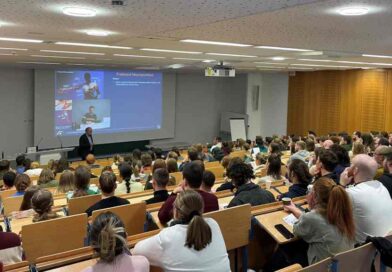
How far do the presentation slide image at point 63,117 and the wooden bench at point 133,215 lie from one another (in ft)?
29.5

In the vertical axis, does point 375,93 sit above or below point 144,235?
above

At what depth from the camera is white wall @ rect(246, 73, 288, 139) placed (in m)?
15.2

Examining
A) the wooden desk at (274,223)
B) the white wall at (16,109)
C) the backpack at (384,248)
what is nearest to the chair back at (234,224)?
the wooden desk at (274,223)

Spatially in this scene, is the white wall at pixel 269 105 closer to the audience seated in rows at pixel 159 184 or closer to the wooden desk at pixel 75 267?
the audience seated in rows at pixel 159 184

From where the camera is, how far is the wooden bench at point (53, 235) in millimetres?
2998

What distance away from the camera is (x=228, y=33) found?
4.07m

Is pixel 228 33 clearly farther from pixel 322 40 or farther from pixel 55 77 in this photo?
pixel 55 77

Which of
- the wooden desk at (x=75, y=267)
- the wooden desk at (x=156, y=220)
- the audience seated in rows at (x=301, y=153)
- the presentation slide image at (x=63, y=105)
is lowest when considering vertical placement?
the wooden desk at (x=75, y=267)

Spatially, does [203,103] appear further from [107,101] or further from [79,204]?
[79,204]

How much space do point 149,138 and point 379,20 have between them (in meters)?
11.2

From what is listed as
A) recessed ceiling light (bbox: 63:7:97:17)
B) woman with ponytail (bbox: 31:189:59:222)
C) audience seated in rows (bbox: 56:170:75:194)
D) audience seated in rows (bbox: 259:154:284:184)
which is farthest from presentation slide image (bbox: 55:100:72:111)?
recessed ceiling light (bbox: 63:7:97:17)

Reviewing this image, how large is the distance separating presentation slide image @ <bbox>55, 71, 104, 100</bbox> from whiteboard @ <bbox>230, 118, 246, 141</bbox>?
16.5 ft

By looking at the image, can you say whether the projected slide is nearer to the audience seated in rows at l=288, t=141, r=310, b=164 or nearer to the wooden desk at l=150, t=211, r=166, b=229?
the audience seated in rows at l=288, t=141, r=310, b=164

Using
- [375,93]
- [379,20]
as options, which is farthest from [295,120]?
[379,20]
